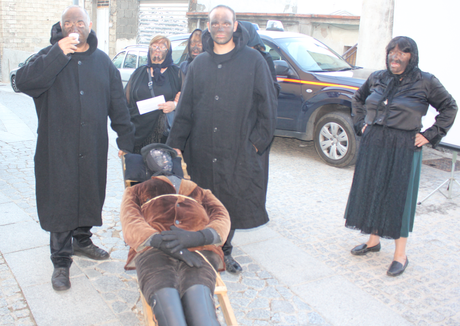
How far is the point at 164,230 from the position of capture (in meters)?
2.87

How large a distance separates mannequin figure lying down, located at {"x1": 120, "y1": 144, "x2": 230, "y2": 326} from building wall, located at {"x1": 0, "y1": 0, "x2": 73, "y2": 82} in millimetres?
22241

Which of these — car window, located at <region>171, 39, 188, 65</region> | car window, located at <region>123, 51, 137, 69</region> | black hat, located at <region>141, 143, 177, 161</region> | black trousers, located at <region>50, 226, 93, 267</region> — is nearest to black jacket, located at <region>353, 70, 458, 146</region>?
black hat, located at <region>141, 143, 177, 161</region>

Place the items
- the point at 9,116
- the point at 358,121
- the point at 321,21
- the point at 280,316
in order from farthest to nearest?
the point at 321,21 < the point at 9,116 < the point at 358,121 < the point at 280,316

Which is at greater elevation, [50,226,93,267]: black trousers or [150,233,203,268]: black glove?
[150,233,203,268]: black glove

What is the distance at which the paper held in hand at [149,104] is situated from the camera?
14.0 ft

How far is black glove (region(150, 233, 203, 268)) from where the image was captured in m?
2.57

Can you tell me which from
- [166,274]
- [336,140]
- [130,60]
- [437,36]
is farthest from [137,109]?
[130,60]

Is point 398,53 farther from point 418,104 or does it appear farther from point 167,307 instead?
point 167,307

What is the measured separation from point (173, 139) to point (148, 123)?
2.70 feet

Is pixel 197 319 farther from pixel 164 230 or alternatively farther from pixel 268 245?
pixel 268 245

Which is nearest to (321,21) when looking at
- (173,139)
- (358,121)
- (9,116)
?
(9,116)

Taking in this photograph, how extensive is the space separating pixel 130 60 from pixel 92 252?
810cm

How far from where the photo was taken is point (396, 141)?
12.6ft

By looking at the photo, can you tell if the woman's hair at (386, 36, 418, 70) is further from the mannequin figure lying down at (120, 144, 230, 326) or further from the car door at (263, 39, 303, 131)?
the car door at (263, 39, 303, 131)
